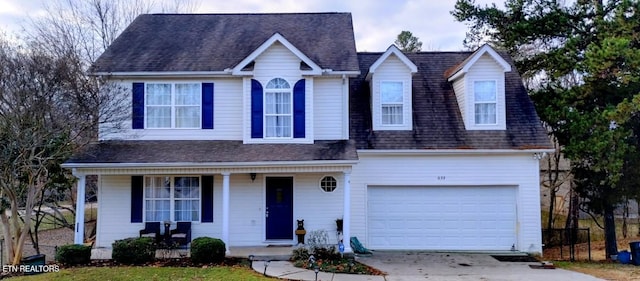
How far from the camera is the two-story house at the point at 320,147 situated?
13547 millimetres

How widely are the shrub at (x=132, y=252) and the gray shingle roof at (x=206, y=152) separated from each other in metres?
2.16

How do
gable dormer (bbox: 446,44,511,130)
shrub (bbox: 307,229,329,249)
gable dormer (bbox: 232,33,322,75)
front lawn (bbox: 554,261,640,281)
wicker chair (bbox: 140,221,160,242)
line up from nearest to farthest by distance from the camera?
front lawn (bbox: 554,261,640,281), wicker chair (bbox: 140,221,160,242), shrub (bbox: 307,229,329,249), gable dormer (bbox: 232,33,322,75), gable dormer (bbox: 446,44,511,130)

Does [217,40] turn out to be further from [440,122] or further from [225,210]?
[440,122]

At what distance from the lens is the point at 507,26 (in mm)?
16578

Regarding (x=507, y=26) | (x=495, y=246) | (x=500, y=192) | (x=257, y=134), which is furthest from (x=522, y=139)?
(x=257, y=134)

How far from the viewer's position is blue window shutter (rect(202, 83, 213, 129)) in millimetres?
13805

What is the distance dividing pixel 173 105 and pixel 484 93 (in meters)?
9.92

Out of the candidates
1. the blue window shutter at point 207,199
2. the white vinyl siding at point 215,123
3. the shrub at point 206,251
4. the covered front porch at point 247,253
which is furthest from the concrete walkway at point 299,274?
the white vinyl siding at point 215,123

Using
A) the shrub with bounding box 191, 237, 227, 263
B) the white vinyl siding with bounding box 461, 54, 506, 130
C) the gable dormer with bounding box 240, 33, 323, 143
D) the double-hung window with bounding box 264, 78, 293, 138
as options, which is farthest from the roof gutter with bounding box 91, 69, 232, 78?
the white vinyl siding with bounding box 461, 54, 506, 130

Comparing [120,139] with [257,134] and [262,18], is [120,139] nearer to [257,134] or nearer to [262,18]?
[257,134]

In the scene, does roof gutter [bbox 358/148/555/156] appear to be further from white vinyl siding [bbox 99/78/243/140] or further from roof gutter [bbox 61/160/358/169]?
white vinyl siding [bbox 99/78/243/140]

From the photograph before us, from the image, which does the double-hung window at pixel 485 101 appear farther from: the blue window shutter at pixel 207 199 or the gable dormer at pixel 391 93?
the blue window shutter at pixel 207 199

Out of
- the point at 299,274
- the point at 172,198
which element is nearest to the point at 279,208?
the point at 172,198

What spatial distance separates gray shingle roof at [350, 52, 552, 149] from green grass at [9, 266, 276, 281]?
18.6 ft
